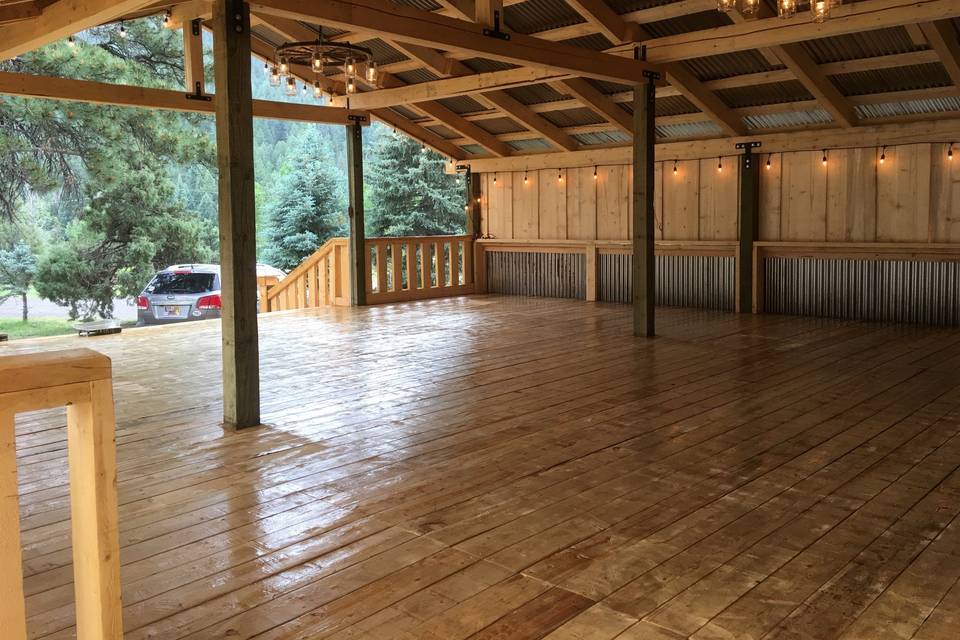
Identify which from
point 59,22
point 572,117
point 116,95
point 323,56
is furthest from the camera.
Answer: point 572,117

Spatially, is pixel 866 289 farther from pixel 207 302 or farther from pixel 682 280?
pixel 207 302

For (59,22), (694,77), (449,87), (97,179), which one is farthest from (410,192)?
(59,22)

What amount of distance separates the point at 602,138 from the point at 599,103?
165cm

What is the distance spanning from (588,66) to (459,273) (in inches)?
284

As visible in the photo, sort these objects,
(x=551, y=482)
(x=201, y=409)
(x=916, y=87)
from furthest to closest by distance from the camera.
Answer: (x=916, y=87) → (x=201, y=409) → (x=551, y=482)

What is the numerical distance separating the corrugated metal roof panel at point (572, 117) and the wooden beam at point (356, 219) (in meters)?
2.97

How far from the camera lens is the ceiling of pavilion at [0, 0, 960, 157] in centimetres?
971

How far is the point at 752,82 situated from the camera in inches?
434

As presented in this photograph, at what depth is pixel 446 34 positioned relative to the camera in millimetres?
7836

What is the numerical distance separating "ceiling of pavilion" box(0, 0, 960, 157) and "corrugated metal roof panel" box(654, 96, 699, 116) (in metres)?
0.02

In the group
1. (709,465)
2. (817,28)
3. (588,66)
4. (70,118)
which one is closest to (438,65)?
(588,66)

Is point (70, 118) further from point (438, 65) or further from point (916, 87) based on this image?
point (916, 87)

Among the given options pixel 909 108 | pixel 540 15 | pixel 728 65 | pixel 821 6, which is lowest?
pixel 821 6

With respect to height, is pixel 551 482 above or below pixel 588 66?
below
